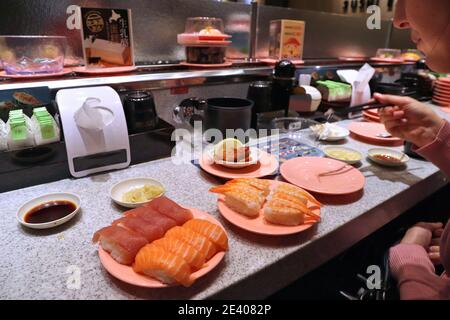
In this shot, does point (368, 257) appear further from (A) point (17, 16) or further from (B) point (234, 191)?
(A) point (17, 16)

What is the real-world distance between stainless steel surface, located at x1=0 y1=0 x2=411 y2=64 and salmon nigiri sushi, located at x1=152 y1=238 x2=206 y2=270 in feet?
3.52

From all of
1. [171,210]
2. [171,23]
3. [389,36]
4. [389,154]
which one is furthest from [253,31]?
[389,36]

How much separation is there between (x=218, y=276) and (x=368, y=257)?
1189mm

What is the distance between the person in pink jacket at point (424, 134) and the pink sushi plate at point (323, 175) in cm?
23

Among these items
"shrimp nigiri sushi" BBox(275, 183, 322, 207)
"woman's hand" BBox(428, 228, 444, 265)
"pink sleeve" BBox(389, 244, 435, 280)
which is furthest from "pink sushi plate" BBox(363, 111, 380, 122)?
"shrimp nigiri sushi" BBox(275, 183, 322, 207)

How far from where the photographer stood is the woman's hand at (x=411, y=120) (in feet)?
3.62

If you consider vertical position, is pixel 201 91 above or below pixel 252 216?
above

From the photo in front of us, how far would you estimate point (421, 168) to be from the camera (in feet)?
4.04

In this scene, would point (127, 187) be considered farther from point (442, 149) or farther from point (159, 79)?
point (442, 149)

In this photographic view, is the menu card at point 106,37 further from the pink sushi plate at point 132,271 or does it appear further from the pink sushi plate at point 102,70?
the pink sushi plate at point 132,271

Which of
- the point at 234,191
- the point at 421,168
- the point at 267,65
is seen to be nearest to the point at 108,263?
the point at 234,191

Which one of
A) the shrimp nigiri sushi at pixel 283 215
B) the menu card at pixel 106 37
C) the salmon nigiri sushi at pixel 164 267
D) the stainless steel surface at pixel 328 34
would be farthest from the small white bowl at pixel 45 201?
the stainless steel surface at pixel 328 34

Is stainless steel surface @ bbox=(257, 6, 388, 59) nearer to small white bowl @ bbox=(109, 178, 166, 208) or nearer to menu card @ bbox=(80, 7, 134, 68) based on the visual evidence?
menu card @ bbox=(80, 7, 134, 68)
